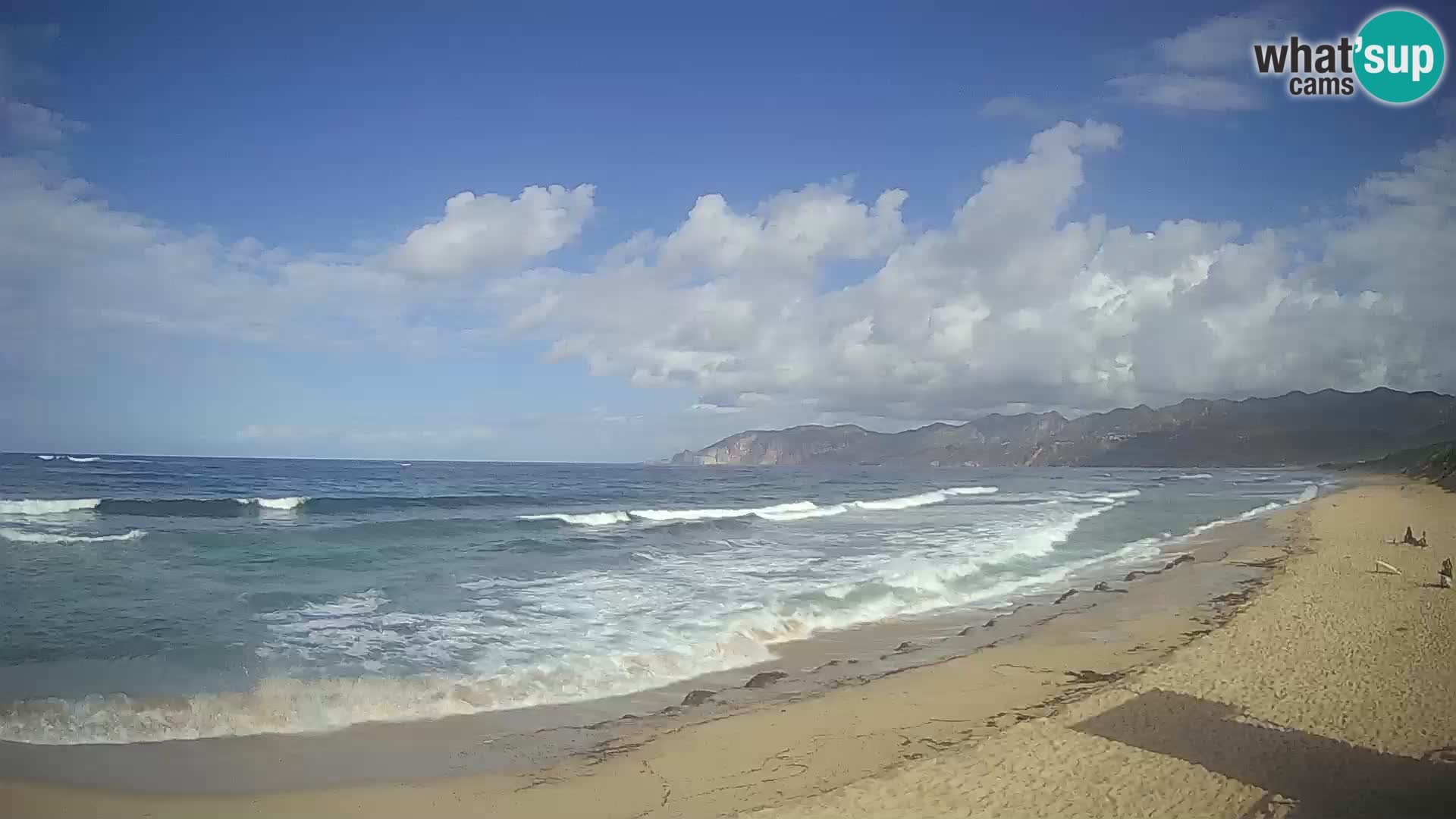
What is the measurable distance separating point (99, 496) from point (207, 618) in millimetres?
29027

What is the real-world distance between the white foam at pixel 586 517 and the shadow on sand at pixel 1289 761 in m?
22.6

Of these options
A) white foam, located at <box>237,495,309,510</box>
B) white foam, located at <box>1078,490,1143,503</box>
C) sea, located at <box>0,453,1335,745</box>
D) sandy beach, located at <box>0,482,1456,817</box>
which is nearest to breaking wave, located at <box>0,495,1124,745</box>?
sea, located at <box>0,453,1335,745</box>

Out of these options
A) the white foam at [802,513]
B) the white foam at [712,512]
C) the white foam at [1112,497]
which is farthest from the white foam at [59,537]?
the white foam at [1112,497]

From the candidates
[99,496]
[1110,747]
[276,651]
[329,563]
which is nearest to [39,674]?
[276,651]

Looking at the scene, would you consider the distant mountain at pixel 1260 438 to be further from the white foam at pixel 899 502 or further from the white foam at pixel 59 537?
the white foam at pixel 59 537

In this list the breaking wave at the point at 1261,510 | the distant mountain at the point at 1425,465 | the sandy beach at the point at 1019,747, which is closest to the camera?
the sandy beach at the point at 1019,747

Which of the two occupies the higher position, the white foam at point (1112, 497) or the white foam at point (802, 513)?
the white foam at point (802, 513)

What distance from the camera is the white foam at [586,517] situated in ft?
95.1

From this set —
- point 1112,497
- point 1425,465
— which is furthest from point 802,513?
point 1425,465

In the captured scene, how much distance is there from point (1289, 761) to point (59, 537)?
2663 centimetres

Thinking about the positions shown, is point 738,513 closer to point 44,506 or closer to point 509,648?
point 509,648

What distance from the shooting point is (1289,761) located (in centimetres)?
635

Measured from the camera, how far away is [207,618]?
1195 centimetres

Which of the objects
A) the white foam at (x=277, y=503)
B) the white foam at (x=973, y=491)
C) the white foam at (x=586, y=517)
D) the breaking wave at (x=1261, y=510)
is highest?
the white foam at (x=277, y=503)
